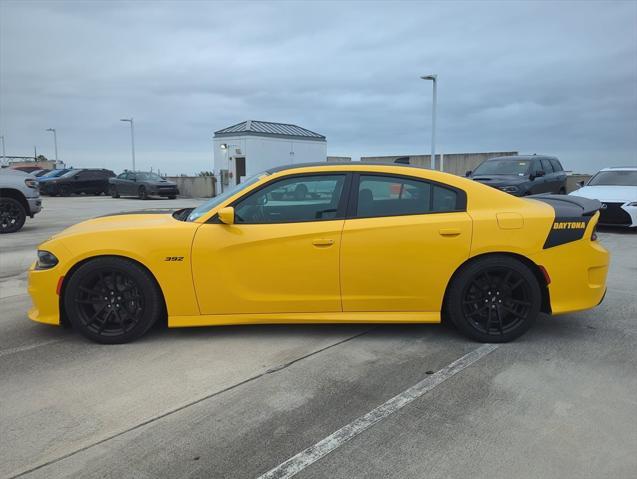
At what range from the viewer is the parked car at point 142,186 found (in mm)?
27156

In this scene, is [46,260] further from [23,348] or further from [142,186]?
[142,186]

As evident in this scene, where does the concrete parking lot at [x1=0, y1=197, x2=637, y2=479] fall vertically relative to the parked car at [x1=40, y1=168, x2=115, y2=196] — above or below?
below

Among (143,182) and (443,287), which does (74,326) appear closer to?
(443,287)

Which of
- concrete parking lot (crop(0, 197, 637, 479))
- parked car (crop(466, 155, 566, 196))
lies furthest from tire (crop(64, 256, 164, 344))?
parked car (crop(466, 155, 566, 196))

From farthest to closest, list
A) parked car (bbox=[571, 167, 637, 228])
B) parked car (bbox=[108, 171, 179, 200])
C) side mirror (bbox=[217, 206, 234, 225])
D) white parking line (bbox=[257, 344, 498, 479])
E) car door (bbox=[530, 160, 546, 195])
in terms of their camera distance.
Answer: parked car (bbox=[108, 171, 179, 200]) < car door (bbox=[530, 160, 546, 195]) < parked car (bbox=[571, 167, 637, 228]) < side mirror (bbox=[217, 206, 234, 225]) < white parking line (bbox=[257, 344, 498, 479])

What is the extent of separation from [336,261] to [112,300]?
1.87 m

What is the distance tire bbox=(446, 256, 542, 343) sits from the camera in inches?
165

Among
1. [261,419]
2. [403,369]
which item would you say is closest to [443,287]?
[403,369]

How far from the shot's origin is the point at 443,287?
13.8 feet

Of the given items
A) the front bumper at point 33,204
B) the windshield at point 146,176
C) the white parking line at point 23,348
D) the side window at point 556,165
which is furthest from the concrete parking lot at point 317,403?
the windshield at point 146,176

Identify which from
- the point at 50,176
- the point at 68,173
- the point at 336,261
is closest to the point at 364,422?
the point at 336,261

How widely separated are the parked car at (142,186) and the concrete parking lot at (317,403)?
23.3 m

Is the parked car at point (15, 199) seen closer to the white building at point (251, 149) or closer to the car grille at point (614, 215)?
the car grille at point (614, 215)

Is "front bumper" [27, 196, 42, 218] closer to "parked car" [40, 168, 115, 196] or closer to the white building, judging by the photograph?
the white building
